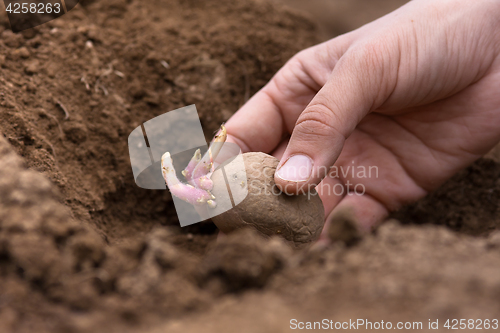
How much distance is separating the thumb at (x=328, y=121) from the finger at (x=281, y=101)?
554mm

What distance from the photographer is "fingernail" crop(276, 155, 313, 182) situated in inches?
71.4

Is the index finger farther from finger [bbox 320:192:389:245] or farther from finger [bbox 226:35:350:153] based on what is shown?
finger [bbox 320:192:389:245]

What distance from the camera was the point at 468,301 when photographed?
1.06 m

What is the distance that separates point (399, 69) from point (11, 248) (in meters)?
1.98

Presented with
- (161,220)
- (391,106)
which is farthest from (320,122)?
(161,220)

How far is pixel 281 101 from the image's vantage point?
2705 millimetres

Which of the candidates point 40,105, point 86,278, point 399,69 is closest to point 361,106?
point 399,69

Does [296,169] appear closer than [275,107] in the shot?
Yes

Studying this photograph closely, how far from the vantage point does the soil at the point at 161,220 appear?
111 cm

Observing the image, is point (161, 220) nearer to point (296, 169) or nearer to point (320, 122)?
point (296, 169)

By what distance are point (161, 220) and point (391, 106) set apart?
1656mm

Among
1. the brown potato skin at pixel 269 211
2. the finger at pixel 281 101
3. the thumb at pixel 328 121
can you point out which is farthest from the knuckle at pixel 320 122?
the finger at pixel 281 101

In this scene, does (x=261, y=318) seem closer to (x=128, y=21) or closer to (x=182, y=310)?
(x=182, y=310)

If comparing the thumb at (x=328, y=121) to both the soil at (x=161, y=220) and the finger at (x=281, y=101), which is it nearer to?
the soil at (x=161, y=220)
